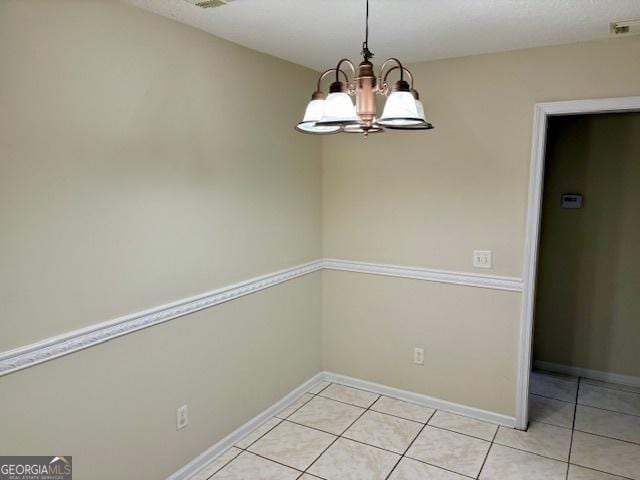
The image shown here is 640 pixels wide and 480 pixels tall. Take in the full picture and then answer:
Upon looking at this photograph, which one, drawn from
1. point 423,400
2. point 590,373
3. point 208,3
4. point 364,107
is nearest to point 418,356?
point 423,400

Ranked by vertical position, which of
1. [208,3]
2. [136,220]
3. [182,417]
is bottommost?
[182,417]

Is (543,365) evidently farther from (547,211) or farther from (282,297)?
(282,297)

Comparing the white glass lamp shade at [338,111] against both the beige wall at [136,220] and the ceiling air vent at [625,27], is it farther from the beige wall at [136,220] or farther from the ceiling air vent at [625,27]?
the ceiling air vent at [625,27]

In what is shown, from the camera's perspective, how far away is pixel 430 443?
9.45 ft

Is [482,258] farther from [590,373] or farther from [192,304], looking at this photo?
[192,304]

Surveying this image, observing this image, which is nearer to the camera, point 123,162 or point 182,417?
A: point 123,162

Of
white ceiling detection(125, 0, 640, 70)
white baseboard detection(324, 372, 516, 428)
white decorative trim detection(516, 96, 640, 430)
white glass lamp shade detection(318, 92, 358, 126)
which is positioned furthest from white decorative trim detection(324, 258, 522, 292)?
white glass lamp shade detection(318, 92, 358, 126)

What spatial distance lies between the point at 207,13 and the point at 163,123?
1.84 feet

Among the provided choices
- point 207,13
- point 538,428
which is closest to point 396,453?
point 538,428

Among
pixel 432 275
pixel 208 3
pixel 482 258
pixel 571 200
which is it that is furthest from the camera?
pixel 571 200

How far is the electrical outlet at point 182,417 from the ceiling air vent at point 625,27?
2.97m

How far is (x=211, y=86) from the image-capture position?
253 cm

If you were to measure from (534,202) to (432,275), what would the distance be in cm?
82

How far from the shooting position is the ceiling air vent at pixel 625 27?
7.39 feet
